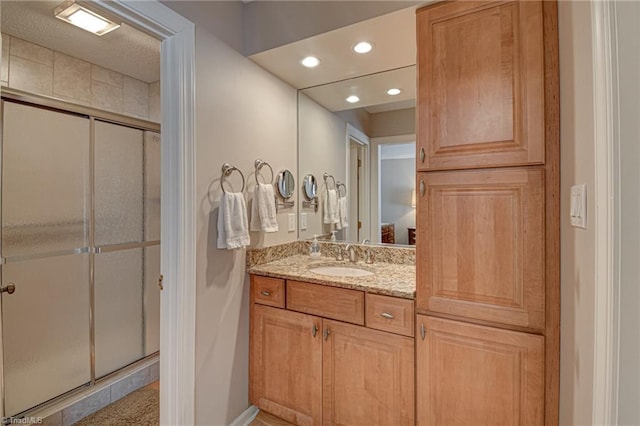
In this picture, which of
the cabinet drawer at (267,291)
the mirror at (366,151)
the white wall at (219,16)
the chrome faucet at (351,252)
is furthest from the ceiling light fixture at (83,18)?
the chrome faucet at (351,252)

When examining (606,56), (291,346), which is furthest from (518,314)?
(291,346)

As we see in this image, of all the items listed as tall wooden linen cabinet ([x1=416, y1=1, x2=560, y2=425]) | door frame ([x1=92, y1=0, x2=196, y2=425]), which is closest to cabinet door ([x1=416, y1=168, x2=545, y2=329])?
tall wooden linen cabinet ([x1=416, y1=1, x2=560, y2=425])

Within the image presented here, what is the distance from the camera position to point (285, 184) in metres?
2.18

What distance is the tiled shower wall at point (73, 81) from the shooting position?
6.07 feet

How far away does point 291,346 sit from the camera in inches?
66.4

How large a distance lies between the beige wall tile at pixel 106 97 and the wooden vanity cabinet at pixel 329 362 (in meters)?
1.76

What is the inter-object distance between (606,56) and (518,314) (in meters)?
0.92

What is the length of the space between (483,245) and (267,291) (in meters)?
1.15

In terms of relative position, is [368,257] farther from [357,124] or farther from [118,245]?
[118,245]

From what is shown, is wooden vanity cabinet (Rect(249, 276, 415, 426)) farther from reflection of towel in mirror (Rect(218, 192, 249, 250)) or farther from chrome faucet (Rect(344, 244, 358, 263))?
chrome faucet (Rect(344, 244, 358, 263))

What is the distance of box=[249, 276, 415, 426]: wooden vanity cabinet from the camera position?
1.42 m

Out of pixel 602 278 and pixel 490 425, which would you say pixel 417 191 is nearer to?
pixel 602 278

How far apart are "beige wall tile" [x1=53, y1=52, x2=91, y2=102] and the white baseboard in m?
2.35

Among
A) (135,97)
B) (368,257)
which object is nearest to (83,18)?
(135,97)
